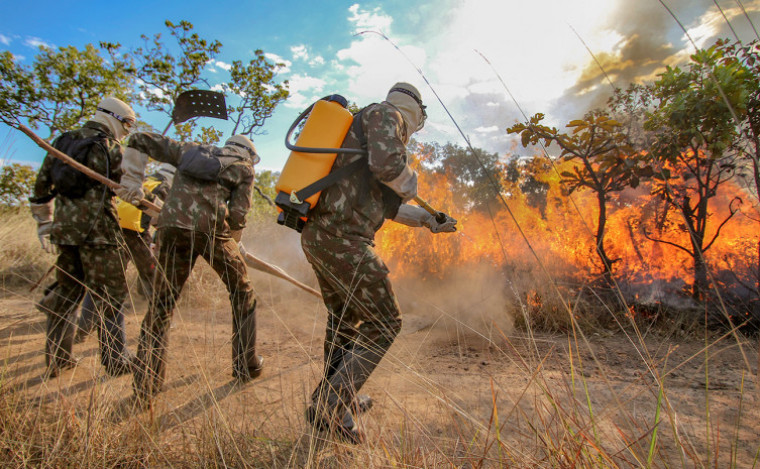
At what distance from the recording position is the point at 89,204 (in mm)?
2822

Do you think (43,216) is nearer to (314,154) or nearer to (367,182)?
(314,154)

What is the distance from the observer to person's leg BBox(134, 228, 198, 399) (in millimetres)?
2348

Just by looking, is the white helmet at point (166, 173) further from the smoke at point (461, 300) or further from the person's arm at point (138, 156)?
the smoke at point (461, 300)

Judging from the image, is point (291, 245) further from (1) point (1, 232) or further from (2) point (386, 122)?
(2) point (386, 122)

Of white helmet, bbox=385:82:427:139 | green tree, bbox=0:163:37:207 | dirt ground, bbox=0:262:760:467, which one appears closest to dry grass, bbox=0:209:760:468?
dirt ground, bbox=0:262:760:467

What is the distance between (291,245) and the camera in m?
8.29

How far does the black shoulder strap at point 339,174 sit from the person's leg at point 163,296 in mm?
953

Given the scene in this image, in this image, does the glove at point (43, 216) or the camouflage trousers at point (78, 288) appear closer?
the camouflage trousers at point (78, 288)

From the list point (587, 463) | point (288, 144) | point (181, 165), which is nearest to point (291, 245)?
point (181, 165)

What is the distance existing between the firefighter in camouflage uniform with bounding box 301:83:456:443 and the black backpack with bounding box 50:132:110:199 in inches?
82.1

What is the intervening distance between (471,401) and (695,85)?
11.8ft

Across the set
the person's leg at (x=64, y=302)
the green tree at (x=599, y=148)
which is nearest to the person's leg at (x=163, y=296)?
the person's leg at (x=64, y=302)

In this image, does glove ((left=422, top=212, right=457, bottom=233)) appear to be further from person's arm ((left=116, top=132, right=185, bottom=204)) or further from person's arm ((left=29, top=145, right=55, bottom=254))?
person's arm ((left=29, top=145, right=55, bottom=254))

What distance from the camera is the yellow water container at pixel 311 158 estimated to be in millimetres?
2020
